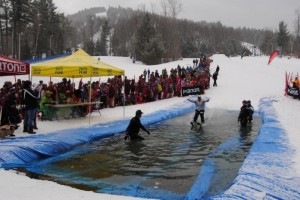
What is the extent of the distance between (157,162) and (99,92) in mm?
11407

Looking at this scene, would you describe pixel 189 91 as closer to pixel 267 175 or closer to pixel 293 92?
pixel 293 92

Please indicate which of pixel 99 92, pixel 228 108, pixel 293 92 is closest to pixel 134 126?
pixel 99 92

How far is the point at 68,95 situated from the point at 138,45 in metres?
48.2

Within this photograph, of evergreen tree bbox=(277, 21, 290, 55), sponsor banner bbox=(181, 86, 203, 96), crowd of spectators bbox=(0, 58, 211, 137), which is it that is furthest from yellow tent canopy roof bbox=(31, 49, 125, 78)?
evergreen tree bbox=(277, 21, 290, 55)

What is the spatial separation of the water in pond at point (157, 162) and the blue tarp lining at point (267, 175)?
53 cm

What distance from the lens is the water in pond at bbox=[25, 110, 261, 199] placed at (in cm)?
780

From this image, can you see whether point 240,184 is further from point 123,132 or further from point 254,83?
point 254,83

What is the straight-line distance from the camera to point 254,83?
1373 inches

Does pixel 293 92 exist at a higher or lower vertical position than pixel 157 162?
higher

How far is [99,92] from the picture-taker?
68.0 ft

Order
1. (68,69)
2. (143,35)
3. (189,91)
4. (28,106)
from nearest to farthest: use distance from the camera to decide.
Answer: (28,106) → (68,69) → (189,91) → (143,35)

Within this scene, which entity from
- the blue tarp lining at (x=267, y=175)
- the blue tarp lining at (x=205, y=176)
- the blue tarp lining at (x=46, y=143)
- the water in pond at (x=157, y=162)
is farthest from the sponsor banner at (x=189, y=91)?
the blue tarp lining at (x=267, y=175)

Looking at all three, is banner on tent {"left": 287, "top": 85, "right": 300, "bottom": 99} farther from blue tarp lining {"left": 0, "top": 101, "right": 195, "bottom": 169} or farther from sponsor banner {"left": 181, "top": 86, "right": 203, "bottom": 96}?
blue tarp lining {"left": 0, "top": 101, "right": 195, "bottom": 169}

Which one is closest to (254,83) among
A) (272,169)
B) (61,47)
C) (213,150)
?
(213,150)
